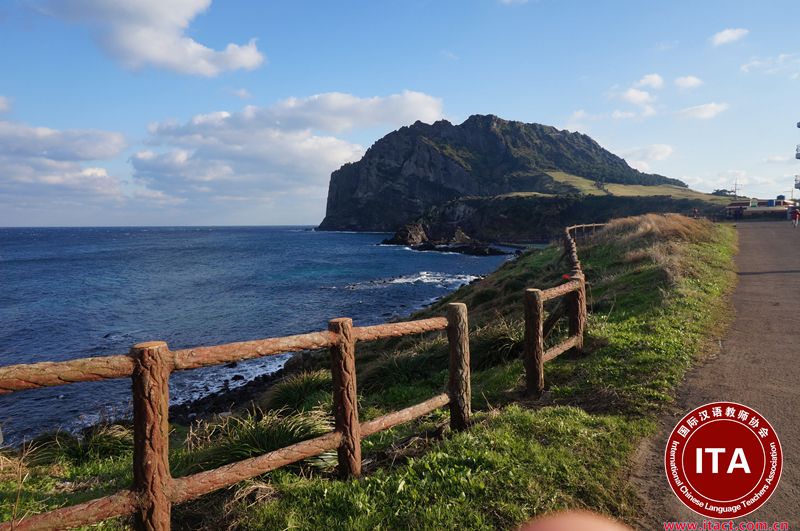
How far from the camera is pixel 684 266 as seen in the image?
14.5 metres

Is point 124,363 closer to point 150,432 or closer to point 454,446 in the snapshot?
point 150,432

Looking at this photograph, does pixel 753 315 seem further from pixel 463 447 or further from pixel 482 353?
pixel 463 447

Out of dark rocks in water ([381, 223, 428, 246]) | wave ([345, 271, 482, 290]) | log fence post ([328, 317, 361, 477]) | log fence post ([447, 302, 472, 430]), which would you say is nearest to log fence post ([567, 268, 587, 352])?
log fence post ([447, 302, 472, 430])

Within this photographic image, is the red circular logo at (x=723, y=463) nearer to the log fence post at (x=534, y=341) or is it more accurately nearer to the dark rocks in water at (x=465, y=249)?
the log fence post at (x=534, y=341)

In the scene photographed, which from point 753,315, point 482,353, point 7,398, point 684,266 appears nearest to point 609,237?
point 684,266

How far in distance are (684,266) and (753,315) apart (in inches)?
180

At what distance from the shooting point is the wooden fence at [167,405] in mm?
3184

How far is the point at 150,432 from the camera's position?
3482 millimetres

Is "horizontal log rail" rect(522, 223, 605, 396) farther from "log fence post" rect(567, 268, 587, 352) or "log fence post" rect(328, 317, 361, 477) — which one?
"log fence post" rect(328, 317, 361, 477)

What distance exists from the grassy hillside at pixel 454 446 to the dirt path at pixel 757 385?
21cm

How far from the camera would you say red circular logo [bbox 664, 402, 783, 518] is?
12.7 feet

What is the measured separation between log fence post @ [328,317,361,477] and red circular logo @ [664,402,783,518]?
117 inches

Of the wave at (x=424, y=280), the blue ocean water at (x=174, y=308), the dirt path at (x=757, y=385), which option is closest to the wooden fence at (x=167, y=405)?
the dirt path at (x=757, y=385)

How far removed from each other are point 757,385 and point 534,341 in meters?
3.02
